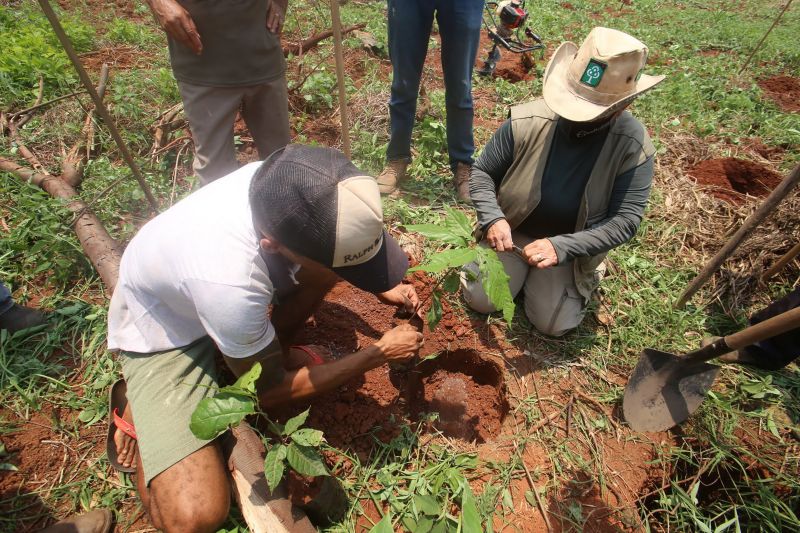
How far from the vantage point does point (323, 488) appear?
152 cm

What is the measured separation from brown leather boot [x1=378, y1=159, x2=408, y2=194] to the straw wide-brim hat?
5.25 ft

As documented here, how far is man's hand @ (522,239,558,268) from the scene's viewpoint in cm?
206

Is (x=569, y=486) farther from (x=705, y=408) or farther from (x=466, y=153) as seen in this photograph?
(x=466, y=153)

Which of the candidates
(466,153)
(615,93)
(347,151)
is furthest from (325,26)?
(615,93)

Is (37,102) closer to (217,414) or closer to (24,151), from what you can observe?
(24,151)

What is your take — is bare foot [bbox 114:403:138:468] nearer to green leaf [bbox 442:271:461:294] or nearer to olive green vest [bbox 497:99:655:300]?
green leaf [bbox 442:271:461:294]

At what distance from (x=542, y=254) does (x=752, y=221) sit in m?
1.27

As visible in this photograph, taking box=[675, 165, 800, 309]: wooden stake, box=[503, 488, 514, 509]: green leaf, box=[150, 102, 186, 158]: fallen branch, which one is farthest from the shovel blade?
box=[150, 102, 186, 158]: fallen branch

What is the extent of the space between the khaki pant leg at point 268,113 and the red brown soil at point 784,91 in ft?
19.2

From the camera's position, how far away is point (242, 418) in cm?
138

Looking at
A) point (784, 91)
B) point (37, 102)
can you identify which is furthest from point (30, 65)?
point (784, 91)

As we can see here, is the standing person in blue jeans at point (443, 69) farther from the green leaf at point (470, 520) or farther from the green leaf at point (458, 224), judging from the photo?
the green leaf at point (470, 520)

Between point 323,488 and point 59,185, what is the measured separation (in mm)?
3122

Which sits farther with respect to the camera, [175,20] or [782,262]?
[782,262]
